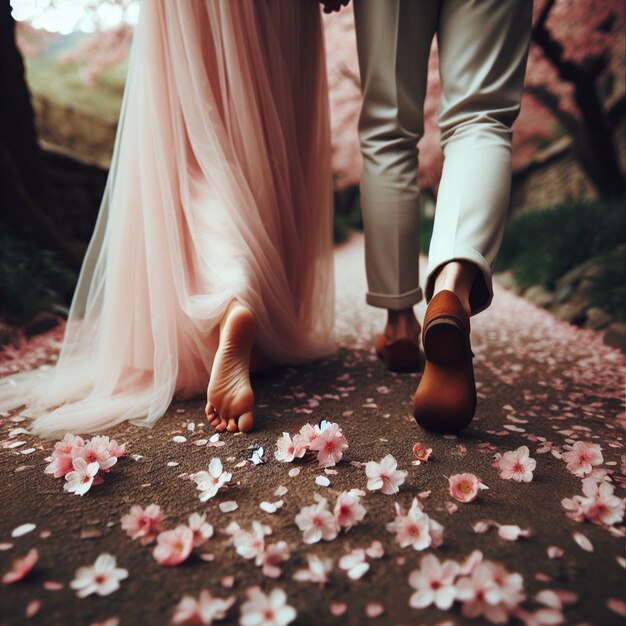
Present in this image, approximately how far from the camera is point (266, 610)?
58 centimetres

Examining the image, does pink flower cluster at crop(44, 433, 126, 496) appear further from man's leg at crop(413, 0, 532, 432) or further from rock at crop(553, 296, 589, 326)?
rock at crop(553, 296, 589, 326)

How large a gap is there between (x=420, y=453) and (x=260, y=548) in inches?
17.0

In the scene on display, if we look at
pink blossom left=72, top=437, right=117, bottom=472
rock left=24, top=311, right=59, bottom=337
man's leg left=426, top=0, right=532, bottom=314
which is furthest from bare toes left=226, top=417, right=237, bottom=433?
rock left=24, top=311, right=59, bottom=337

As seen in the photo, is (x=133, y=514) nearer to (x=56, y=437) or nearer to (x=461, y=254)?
(x=56, y=437)

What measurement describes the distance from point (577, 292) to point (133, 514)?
120 inches

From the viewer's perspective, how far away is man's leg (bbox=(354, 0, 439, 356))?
126 centimetres

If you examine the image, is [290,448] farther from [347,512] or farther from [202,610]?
[202,610]

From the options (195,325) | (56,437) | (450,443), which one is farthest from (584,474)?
(56,437)

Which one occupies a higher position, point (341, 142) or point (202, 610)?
point (341, 142)

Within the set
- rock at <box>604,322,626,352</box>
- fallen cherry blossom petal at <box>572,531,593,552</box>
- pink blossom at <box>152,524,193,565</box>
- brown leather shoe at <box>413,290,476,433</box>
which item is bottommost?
rock at <box>604,322,626,352</box>

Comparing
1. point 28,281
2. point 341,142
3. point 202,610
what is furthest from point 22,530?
Answer: point 341,142

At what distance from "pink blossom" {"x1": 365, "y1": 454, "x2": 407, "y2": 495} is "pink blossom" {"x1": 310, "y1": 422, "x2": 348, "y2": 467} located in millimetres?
99

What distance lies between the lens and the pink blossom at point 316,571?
2.08 ft

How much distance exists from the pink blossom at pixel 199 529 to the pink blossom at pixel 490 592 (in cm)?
38
